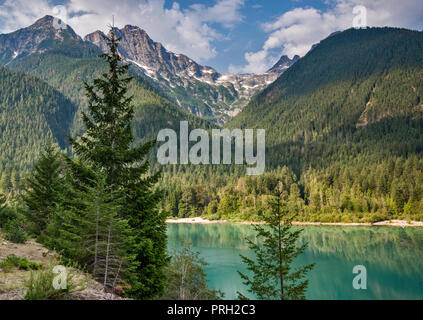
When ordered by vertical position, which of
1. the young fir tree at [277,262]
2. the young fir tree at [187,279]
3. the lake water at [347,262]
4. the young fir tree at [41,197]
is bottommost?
the lake water at [347,262]

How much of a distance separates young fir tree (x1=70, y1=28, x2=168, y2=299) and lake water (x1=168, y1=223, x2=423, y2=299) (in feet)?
54.3

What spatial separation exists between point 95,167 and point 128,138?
2252mm

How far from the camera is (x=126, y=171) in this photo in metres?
13.8

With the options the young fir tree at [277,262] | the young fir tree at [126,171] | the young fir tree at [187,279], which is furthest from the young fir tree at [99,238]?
the young fir tree at [187,279]

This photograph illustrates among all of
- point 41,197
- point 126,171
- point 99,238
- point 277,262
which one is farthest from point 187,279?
point 41,197

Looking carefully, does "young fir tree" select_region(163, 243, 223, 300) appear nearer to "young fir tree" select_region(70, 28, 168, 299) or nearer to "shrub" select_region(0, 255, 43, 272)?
"young fir tree" select_region(70, 28, 168, 299)

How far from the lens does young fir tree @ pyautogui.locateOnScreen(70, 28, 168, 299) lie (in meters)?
12.9

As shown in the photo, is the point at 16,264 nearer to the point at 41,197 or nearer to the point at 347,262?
the point at 41,197

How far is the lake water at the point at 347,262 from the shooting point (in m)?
29.7

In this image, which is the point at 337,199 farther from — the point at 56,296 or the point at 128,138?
the point at 56,296

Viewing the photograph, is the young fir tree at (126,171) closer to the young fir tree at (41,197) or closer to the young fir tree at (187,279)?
the young fir tree at (187,279)

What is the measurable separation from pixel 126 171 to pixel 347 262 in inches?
1571

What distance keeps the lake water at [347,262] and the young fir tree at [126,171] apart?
54.3 ft

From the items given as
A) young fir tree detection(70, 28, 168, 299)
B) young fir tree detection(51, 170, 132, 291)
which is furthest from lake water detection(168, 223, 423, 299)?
young fir tree detection(51, 170, 132, 291)
